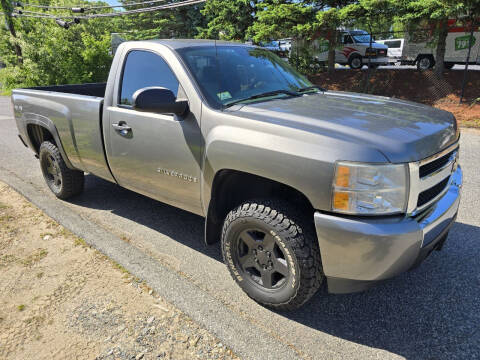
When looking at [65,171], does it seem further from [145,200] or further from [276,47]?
[276,47]

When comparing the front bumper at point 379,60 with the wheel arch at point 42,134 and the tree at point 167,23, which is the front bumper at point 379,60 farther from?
the wheel arch at point 42,134

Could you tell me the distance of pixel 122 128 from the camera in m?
3.34

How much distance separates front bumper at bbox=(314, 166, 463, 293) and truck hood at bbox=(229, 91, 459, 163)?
0.38 metres

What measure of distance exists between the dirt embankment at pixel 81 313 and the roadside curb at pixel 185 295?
69mm

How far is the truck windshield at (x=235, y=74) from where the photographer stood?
2949 mm

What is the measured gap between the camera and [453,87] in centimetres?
1238

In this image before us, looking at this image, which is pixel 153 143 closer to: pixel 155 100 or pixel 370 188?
pixel 155 100

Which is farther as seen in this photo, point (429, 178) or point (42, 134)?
point (42, 134)

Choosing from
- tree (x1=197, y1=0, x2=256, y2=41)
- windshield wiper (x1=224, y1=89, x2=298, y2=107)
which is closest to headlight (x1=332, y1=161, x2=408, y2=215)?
windshield wiper (x1=224, y1=89, x2=298, y2=107)

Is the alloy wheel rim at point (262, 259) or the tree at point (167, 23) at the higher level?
the tree at point (167, 23)

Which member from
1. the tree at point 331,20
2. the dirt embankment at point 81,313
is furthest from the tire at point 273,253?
the tree at point 331,20

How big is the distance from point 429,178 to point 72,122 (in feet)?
11.3

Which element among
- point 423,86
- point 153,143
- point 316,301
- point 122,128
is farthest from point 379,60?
point 316,301

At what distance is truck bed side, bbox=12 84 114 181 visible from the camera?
12.2ft
